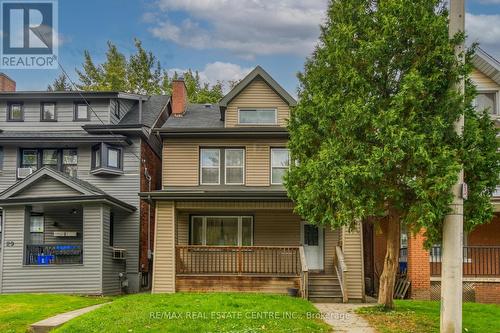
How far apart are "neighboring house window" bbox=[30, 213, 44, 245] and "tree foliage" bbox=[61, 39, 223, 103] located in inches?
724

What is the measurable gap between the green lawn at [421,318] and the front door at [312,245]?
22.2 ft

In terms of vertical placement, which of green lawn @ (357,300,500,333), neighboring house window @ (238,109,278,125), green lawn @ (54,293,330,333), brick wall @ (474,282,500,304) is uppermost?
neighboring house window @ (238,109,278,125)

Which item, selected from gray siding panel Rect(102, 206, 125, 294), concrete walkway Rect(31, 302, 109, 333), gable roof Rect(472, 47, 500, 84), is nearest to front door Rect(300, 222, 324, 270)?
gray siding panel Rect(102, 206, 125, 294)

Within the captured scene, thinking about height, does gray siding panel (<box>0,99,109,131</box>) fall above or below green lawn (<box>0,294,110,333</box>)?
above

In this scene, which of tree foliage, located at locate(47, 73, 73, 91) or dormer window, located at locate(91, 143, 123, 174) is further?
tree foliage, located at locate(47, 73, 73, 91)

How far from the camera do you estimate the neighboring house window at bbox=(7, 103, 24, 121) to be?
24.3 m

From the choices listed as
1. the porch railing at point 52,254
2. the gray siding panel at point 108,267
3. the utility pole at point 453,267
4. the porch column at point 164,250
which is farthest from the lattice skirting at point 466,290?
the porch railing at point 52,254

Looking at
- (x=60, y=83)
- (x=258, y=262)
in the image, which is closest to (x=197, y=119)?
(x=258, y=262)

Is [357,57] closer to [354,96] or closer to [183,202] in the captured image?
[354,96]

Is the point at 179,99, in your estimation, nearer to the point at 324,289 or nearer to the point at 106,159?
the point at 106,159

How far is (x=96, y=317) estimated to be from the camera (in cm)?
1180

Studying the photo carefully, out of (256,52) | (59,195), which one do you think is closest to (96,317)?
(59,195)

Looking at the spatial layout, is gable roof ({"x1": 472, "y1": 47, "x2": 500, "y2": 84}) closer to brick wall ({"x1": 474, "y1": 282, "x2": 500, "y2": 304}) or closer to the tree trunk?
brick wall ({"x1": 474, "y1": 282, "x2": 500, "y2": 304})

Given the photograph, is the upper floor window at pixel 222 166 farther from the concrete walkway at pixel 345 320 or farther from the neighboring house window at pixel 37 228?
the concrete walkway at pixel 345 320
